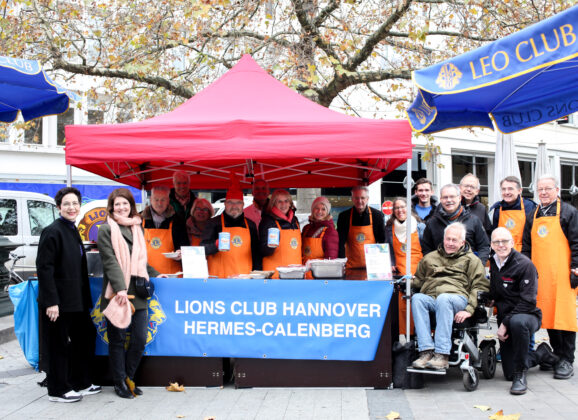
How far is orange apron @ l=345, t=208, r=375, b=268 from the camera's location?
654 centimetres

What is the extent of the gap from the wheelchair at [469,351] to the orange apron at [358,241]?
4.61 ft

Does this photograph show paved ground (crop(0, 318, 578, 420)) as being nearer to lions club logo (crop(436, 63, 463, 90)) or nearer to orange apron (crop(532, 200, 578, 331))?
orange apron (crop(532, 200, 578, 331))

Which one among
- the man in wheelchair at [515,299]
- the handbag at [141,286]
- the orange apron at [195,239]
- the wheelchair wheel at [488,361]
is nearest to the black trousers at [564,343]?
the man in wheelchair at [515,299]

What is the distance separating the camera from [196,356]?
5340 mm

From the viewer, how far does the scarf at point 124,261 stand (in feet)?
16.1

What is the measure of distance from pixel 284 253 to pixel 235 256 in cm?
49

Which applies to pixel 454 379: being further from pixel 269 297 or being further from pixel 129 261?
pixel 129 261

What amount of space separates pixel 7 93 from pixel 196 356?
3.76 m

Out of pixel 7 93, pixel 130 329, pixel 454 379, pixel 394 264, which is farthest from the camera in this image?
pixel 7 93

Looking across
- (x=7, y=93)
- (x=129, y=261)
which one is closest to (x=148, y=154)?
(x=129, y=261)

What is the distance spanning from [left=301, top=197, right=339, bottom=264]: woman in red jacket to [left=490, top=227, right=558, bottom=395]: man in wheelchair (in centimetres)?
165

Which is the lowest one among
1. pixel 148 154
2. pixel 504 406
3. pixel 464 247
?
pixel 504 406

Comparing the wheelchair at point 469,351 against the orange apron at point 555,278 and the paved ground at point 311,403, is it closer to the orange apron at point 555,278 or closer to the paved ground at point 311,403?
the paved ground at point 311,403

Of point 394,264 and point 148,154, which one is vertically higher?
point 148,154
